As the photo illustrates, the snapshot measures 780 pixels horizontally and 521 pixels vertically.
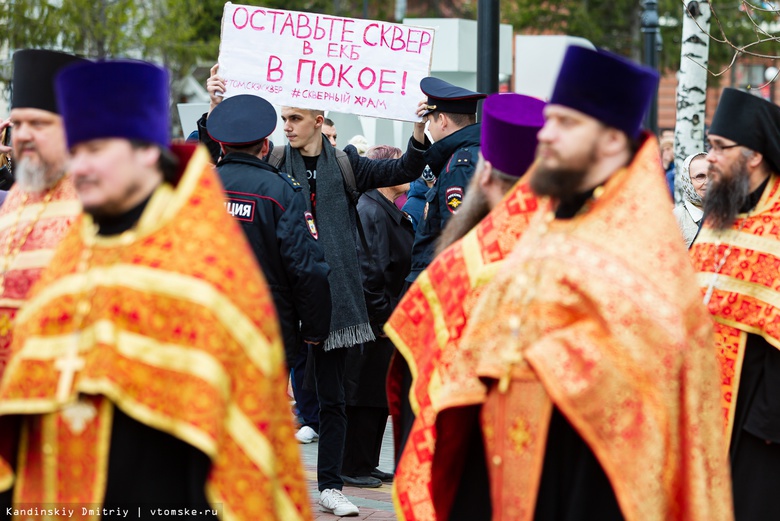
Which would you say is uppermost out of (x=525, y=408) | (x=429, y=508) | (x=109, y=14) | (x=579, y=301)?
(x=109, y=14)

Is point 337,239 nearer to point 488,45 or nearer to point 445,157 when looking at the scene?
point 445,157

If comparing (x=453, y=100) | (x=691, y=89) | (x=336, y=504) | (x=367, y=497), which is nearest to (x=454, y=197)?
(x=453, y=100)

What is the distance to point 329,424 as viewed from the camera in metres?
8.05

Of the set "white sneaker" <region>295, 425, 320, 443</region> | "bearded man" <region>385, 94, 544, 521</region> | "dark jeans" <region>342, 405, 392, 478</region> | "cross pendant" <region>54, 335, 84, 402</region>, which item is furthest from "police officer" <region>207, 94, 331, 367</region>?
"cross pendant" <region>54, 335, 84, 402</region>

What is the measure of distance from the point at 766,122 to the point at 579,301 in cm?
237

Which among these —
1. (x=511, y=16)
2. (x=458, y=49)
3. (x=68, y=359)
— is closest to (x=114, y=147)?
(x=68, y=359)

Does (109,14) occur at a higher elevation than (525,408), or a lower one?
higher

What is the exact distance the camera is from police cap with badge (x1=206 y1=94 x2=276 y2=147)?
7.43 metres

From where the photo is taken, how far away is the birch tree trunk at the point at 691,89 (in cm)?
1271

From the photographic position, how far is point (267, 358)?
423cm

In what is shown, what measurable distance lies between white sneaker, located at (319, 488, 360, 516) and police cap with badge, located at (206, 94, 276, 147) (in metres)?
2.09

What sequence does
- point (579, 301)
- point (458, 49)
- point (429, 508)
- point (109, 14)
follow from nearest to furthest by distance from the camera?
1. point (579, 301)
2. point (429, 508)
3. point (458, 49)
4. point (109, 14)

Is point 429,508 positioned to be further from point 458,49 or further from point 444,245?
point 458,49

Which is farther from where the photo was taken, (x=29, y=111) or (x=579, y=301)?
(x=29, y=111)
